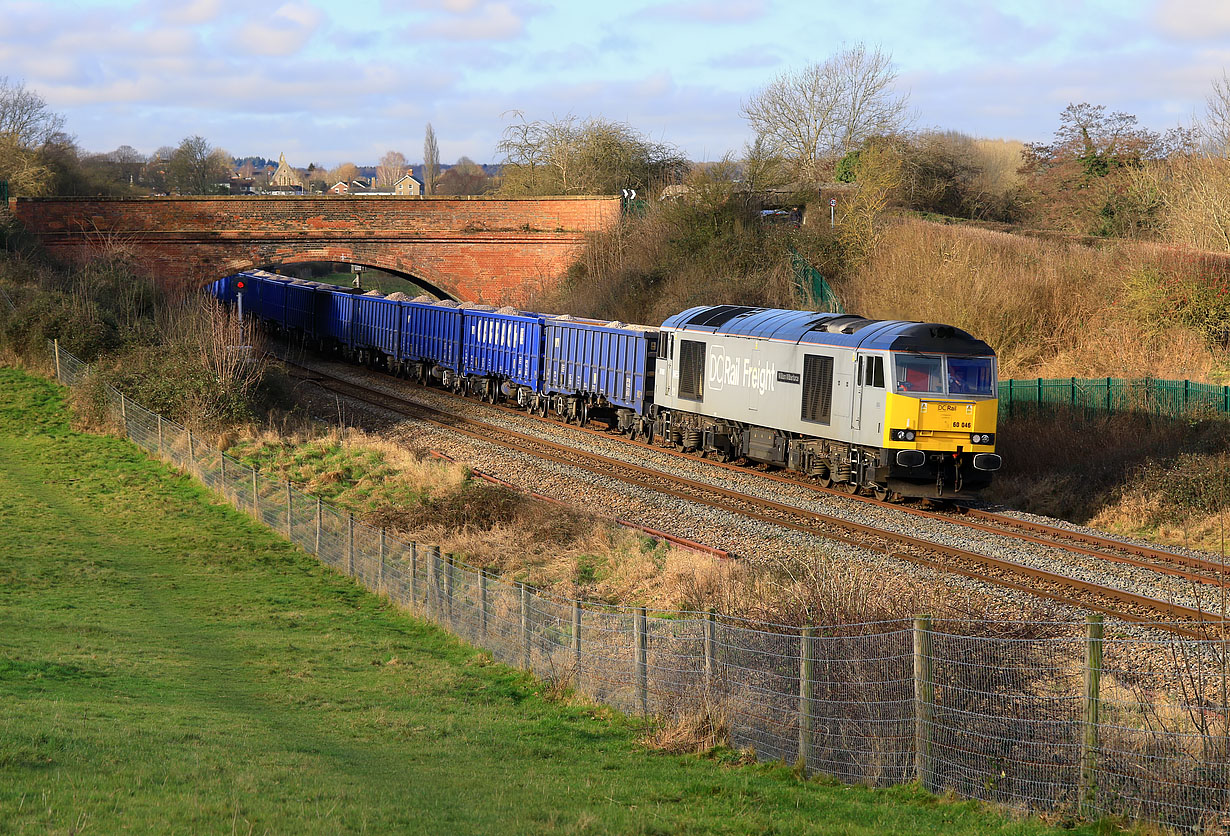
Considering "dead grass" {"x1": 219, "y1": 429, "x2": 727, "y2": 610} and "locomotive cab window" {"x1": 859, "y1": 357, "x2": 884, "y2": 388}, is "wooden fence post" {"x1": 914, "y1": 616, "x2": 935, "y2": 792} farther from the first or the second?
"locomotive cab window" {"x1": 859, "y1": 357, "x2": 884, "y2": 388}

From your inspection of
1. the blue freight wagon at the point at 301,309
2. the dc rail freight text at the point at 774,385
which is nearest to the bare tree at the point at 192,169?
the blue freight wagon at the point at 301,309

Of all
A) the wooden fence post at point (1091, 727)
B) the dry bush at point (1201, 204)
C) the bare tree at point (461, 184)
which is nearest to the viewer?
the wooden fence post at point (1091, 727)

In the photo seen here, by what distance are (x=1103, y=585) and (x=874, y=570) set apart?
2.93 meters

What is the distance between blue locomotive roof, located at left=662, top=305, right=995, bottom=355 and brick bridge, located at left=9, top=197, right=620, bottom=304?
918 inches

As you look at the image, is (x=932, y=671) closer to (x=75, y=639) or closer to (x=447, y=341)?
(x=75, y=639)

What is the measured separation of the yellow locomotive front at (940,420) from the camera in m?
19.5

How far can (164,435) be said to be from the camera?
2734cm

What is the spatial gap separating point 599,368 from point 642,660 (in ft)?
66.0

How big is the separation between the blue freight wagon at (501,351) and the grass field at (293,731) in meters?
15.0

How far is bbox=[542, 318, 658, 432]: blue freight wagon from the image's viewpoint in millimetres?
27828

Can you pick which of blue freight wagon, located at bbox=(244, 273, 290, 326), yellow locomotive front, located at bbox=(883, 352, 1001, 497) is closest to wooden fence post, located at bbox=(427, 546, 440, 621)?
yellow locomotive front, located at bbox=(883, 352, 1001, 497)

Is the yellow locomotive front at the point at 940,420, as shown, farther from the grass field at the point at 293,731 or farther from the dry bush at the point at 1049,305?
the grass field at the point at 293,731

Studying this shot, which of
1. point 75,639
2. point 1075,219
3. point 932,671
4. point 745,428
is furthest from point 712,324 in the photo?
point 1075,219

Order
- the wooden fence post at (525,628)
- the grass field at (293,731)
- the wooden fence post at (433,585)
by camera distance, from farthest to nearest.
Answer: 1. the wooden fence post at (433,585)
2. the wooden fence post at (525,628)
3. the grass field at (293,731)
